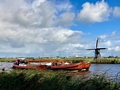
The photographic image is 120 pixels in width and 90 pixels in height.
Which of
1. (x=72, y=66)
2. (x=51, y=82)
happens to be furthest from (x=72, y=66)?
(x=51, y=82)

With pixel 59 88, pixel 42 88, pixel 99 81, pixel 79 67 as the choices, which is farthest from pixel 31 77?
pixel 79 67

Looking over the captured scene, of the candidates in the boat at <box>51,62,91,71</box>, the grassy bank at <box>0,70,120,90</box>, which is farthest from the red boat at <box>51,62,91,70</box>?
the grassy bank at <box>0,70,120,90</box>

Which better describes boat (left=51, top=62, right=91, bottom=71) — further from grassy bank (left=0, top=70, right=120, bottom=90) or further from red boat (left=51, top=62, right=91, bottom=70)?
grassy bank (left=0, top=70, right=120, bottom=90)

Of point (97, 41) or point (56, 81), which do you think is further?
point (97, 41)

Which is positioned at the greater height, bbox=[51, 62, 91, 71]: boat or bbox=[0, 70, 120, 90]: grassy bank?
bbox=[0, 70, 120, 90]: grassy bank

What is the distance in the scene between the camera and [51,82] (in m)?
9.72

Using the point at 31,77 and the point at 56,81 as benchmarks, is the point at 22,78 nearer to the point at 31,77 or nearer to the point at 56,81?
the point at 31,77

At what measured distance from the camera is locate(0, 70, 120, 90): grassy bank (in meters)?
8.88

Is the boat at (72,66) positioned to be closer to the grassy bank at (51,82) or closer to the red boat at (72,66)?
the red boat at (72,66)

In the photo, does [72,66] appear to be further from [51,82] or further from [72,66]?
[51,82]

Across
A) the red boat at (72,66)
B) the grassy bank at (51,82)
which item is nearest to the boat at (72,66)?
the red boat at (72,66)

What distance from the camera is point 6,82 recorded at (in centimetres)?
1029

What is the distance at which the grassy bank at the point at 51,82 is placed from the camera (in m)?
8.88

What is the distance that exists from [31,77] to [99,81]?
3.19 meters
